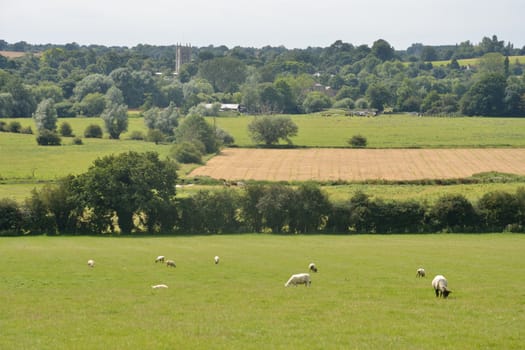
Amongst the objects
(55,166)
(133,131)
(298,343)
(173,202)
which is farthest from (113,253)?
(133,131)

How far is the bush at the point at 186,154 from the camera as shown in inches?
4513

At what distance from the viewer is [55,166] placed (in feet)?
342

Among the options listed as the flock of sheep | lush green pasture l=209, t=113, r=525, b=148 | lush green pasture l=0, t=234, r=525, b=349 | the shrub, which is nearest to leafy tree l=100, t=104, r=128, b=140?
the shrub

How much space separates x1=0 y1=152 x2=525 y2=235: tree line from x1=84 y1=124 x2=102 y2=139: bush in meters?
81.8

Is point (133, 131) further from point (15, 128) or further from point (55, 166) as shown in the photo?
point (55, 166)

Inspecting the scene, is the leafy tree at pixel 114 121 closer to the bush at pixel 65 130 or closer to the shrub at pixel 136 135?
the shrub at pixel 136 135

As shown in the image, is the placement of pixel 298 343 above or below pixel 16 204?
above

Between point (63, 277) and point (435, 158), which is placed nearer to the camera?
point (63, 277)

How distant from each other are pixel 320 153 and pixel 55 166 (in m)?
41.5

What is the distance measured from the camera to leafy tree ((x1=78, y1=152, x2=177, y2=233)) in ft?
213

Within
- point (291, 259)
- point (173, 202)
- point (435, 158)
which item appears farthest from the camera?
point (435, 158)

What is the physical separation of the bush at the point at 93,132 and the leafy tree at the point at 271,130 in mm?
32081

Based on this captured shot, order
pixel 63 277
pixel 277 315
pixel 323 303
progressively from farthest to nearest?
1. pixel 63 277
2. pixel 323 303
3. pixel 277 315

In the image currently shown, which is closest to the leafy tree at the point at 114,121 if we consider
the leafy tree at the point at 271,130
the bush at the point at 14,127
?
the bush at the point at 14,127
